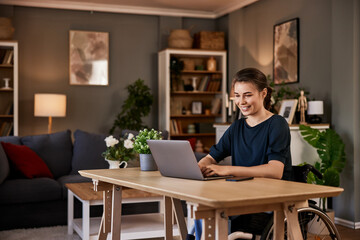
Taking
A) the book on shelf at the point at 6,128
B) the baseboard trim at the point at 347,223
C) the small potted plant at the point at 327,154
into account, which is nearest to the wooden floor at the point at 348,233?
the baseboard trim at the point at 347,223

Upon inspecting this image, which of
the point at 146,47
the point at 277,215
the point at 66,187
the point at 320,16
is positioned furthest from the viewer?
the point at 146,47

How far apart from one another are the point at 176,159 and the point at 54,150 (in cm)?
347

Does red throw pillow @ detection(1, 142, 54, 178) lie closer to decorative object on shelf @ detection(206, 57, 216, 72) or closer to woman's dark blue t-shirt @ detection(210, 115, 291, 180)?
woman's dark blue t-shirt @ detection(210, 115, 291, 180)

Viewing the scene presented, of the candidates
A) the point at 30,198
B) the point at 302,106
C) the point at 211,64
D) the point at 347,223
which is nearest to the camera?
the point at 30,198

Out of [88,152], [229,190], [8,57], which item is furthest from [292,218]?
[8,57]

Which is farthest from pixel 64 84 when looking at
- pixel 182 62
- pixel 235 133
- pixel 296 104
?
pixel 235 133

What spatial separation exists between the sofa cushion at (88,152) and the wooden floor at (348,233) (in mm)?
2479

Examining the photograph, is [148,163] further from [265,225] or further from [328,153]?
[328,153]

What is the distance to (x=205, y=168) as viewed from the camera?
2.25 metres

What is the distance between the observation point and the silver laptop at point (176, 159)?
2139 mm

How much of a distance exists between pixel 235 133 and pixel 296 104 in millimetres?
2712

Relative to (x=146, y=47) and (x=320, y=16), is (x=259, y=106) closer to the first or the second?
(x=320, y=16)

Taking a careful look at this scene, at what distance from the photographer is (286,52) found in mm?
6062

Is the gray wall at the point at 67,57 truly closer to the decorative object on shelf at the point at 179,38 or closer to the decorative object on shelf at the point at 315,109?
the decorative object on shelf at the point at 179,38
